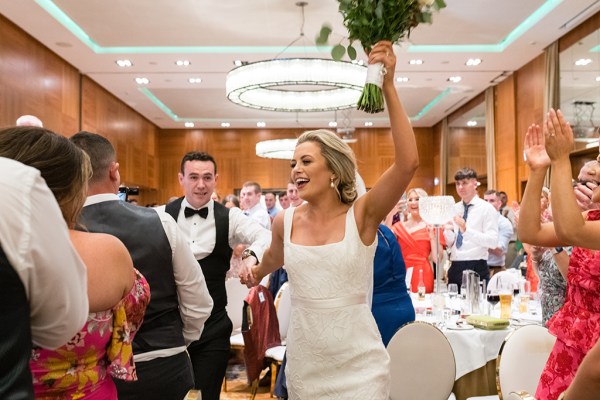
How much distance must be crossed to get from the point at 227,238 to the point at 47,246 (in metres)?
2.39

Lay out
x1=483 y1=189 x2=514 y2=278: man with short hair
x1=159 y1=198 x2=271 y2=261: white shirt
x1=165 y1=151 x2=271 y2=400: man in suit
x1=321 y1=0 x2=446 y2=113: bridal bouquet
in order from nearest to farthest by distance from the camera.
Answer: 1. x1=321 y1=0 x2=446 y2=113: bridal bouquet
2. x1=165 y1=151 x2=271 y2=400: man in suit
3. x1=159 y1=198 x2=271 y2=261: white shirt
4. x1=483 y1=189 x2=514 y2=278: man with short hair

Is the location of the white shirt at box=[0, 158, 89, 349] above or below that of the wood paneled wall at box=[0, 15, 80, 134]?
below

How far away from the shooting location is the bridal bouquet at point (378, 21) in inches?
70.2

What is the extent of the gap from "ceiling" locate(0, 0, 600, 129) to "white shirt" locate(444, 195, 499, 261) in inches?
89.9

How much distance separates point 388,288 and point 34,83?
7.09 m

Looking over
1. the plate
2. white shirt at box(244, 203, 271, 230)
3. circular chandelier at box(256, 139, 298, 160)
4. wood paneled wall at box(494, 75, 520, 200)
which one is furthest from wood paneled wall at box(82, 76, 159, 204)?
the plate

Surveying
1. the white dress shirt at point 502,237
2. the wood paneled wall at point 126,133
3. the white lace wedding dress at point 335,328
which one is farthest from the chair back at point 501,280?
the wood paneled wall at point 126,133

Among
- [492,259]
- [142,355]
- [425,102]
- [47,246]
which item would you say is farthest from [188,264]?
[425,102]

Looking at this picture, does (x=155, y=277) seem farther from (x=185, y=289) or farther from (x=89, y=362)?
(x=89, y=362)

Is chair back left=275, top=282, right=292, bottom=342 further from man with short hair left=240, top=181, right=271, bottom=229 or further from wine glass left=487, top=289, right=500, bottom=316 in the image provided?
man with short hair left=240, top=181, right=271, bottom=229

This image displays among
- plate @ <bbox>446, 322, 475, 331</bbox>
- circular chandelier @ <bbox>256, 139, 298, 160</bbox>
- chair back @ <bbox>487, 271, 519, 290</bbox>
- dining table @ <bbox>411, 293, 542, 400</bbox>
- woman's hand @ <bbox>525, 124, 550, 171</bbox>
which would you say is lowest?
dining table @ <bbox>411, 293, 542, 400</bbox>

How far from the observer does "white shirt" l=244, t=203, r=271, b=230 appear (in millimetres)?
7712

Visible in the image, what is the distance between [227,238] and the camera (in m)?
3.28

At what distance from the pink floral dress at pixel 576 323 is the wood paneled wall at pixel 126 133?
31.5ft
